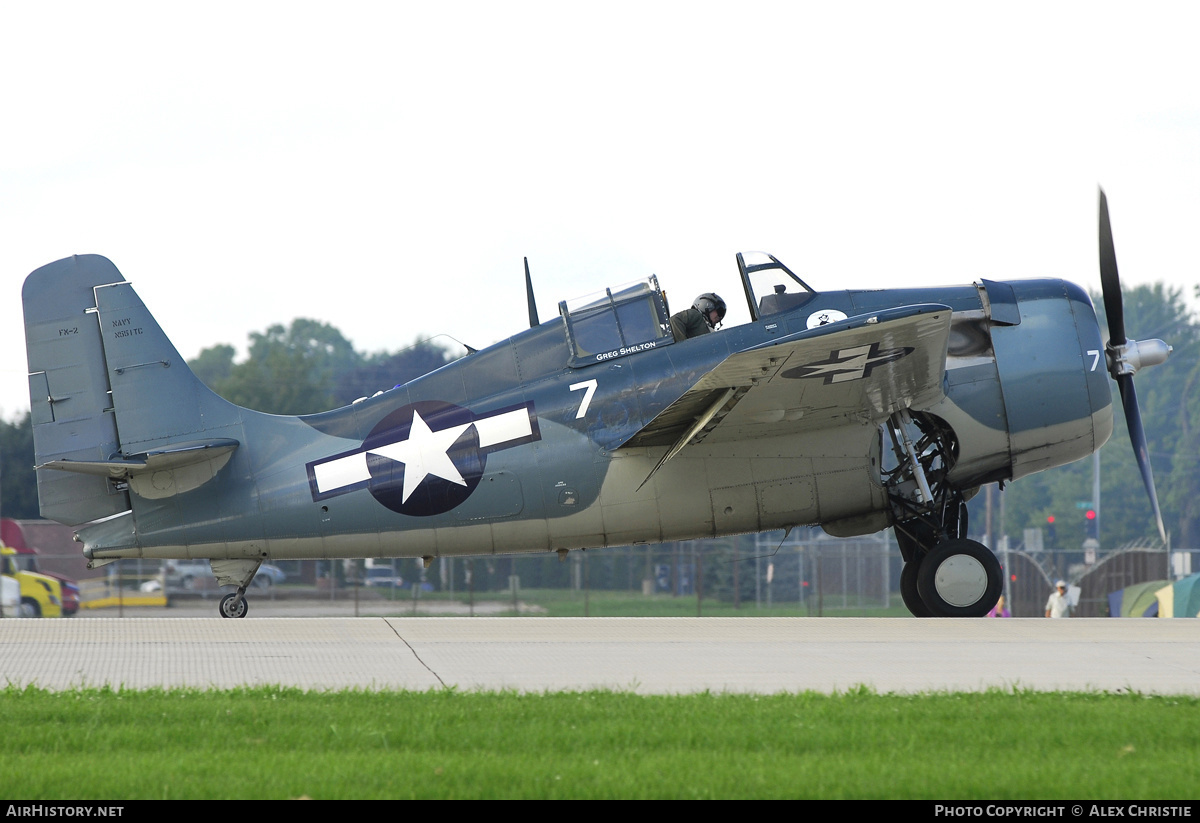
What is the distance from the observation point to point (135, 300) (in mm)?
11453

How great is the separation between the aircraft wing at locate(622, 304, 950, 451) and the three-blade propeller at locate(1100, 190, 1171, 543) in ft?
6.66

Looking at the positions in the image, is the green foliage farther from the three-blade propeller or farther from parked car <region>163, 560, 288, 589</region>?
the three-blade propeller

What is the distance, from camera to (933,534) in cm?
1112

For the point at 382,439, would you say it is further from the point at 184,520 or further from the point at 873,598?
the point at 873,598

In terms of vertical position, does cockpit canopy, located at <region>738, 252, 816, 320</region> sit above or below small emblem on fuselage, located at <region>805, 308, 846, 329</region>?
above

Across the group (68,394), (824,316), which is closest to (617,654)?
(824,316)

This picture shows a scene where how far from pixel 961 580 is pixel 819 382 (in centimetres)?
245

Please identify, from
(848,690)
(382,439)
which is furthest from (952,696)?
(382,439)

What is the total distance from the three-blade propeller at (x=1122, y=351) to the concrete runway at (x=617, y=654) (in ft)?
6.30

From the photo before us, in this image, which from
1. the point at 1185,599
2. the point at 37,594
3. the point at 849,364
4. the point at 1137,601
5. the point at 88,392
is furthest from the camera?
the point at 37,594

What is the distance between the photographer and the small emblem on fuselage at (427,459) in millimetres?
10992

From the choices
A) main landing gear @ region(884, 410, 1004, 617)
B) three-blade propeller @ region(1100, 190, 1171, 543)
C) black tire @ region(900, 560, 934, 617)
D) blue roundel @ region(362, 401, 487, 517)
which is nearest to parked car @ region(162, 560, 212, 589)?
blue roundel @ region(362, 401, 487, 517)

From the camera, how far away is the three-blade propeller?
37.4 feet

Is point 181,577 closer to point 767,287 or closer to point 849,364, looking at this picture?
point 767,287
